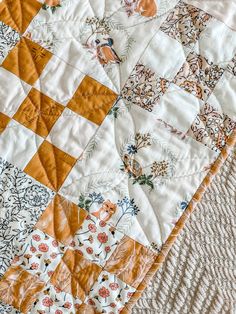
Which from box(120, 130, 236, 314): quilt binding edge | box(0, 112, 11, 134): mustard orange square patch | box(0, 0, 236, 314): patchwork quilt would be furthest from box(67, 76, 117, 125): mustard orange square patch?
box(120, 130, 236, 314): quilt binding edge

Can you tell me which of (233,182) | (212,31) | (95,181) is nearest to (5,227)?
(95,181)

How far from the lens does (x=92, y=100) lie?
961 millimetres

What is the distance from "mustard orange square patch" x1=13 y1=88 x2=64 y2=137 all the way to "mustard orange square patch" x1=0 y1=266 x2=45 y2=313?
0.24 meters

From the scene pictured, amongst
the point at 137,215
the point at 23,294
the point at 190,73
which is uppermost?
the point at 190,73

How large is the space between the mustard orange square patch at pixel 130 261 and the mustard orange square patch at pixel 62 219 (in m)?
0.08

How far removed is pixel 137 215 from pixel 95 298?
15cm

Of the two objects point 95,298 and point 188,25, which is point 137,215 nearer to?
point 95,298

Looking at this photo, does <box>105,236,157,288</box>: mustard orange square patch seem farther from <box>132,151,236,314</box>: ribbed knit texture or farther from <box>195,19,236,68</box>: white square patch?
<box>195,19,236,68</box>: white square patch

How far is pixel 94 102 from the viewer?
960mm

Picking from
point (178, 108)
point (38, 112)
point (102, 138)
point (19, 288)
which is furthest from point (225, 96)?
point (19, 288)

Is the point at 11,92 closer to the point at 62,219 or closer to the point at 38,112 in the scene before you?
the point at 38,112

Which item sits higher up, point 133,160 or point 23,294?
point 133,160

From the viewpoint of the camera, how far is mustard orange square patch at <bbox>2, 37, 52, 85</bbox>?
0.97 metres

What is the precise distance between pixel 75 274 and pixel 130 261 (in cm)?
9
